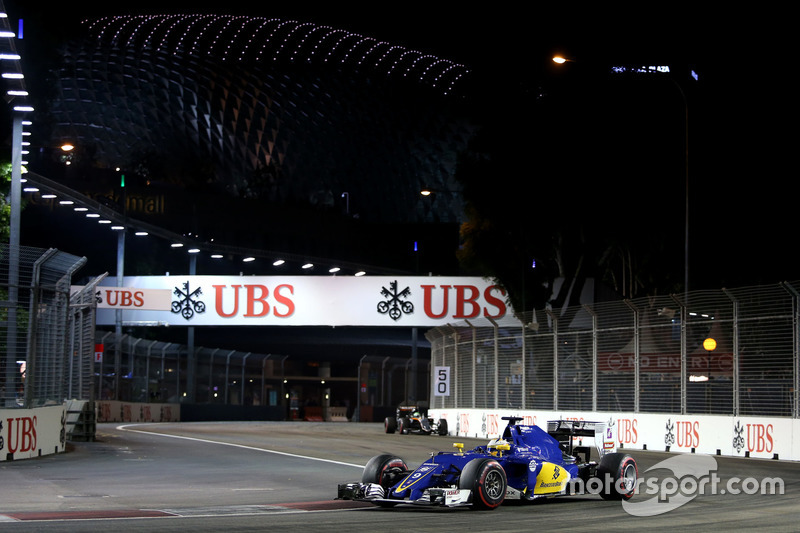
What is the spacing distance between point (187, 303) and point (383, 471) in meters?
38.6

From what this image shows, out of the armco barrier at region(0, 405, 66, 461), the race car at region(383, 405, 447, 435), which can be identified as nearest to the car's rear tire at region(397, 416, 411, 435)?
the race car at region(383, 405, 447, 435)

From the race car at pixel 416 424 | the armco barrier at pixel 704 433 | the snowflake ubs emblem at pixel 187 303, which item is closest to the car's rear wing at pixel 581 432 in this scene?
the armco barrier at pixel 704 433

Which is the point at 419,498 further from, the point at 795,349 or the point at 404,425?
the point at 404,425

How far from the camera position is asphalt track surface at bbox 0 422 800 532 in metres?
11.8

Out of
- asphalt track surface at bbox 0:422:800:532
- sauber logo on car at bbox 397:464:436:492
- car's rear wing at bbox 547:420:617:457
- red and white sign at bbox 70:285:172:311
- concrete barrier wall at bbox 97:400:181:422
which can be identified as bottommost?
concrete barrier wall at bbox 97:400:181:422

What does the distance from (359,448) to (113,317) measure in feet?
95.0

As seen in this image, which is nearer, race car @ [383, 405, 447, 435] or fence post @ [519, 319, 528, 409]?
fence post @ [519, 319, 528, 409]

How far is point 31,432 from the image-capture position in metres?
23.0

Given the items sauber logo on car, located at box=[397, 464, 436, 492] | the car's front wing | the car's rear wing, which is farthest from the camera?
the car's rear wing

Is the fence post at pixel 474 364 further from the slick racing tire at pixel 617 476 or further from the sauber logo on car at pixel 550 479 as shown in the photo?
the sauber logo on car at pixel 550 479

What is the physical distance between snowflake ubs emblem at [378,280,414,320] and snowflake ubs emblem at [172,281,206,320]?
8305mm

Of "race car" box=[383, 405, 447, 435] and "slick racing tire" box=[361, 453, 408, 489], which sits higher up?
"slick racing tire" box=[361, 453, 408, 489]

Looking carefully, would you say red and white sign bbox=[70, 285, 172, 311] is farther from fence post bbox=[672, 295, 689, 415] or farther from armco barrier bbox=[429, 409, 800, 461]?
fence post bbox=[672, 295, 689, 415]

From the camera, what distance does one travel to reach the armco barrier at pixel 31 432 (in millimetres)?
22000
